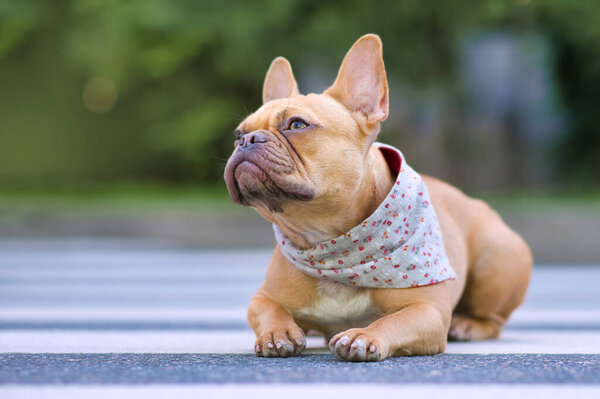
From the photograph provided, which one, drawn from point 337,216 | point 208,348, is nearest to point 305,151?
point 337,216

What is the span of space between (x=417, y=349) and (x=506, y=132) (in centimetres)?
1690

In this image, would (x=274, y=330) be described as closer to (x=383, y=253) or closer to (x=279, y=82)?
(x=383, y=253)

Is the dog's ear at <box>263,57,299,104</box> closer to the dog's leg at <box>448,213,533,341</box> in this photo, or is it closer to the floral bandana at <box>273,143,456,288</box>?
the floral bandana at <box>273,143,456,288</box>

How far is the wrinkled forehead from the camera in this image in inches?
130

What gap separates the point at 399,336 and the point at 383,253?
15.1 inches

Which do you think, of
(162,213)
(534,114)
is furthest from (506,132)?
(162,213)

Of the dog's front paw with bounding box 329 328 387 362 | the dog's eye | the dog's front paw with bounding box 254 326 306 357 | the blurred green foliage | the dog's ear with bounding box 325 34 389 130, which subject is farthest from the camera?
the blurred green foliage

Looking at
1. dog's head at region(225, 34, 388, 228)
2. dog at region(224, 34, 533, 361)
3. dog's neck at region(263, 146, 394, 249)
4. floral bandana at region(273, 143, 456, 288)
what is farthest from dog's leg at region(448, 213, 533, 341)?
dog's head at region(225, 34, 388, 228)

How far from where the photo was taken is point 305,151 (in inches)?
128

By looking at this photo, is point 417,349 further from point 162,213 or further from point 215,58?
point 215,58

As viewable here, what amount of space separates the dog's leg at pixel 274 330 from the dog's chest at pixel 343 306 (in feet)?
0.41

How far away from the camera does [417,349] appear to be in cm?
312

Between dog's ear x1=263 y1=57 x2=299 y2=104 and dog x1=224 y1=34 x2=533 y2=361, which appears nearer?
dog x1=224 y1=34 x2=533 y2=361

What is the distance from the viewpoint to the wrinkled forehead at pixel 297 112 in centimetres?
330
